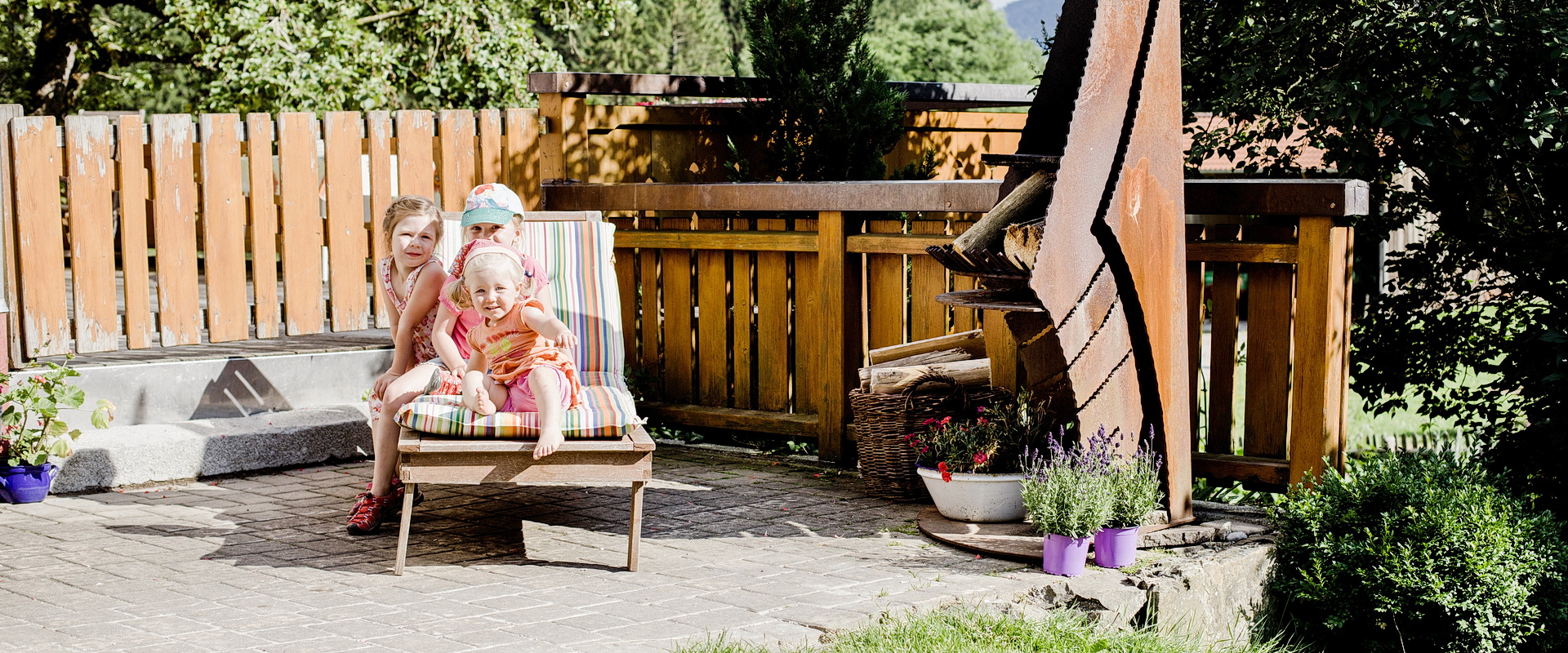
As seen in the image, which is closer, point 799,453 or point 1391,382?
point 1391,382

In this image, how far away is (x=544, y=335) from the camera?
15.4ft

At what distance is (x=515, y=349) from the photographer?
4.73 meters

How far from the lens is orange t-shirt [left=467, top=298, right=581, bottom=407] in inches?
185

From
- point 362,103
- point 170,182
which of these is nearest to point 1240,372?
point 170,182

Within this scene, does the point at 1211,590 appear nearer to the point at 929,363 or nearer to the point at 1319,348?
the point at 1319,348

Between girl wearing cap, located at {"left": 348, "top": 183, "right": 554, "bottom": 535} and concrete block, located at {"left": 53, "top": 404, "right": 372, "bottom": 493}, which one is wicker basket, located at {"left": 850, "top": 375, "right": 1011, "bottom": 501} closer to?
girl wearing cap, located at {"left": 348, "top": 183, "right": 554, "bottom": 535}

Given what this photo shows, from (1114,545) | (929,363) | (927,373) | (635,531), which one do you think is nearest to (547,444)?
(635,531)

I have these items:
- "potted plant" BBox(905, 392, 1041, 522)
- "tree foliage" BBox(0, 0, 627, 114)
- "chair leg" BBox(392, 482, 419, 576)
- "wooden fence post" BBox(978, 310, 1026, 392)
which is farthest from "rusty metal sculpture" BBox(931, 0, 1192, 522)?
"tree foliage" BBox(0, 0, 627, 114)

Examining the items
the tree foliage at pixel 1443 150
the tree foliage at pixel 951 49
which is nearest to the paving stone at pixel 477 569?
the tree foliage at pixel 1443 150

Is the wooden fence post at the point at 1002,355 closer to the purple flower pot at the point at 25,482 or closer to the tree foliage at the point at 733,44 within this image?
the purple flower pot at the point at 25,482

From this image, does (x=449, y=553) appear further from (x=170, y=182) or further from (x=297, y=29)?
(x=297, y=29)

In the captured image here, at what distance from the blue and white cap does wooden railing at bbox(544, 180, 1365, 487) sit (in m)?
1.43

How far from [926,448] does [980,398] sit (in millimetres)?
302

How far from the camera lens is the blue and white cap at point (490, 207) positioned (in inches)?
202
